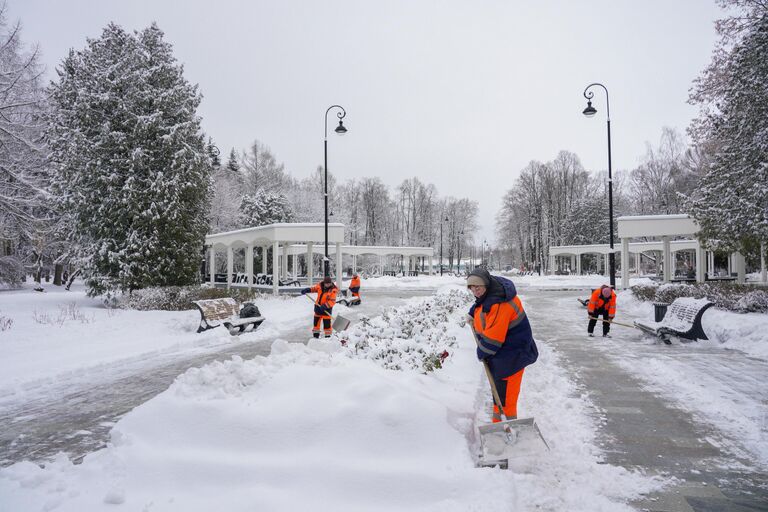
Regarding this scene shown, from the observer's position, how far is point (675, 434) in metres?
4.52

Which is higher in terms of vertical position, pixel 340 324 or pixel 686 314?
pixel 686 314

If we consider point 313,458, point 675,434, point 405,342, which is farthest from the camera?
point 405,342

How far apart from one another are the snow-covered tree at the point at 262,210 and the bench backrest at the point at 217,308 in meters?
28.7

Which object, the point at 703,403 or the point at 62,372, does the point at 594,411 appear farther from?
the point at 62,372

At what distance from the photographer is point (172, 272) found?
54.5 feet

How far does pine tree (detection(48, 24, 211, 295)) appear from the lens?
16.1 metres

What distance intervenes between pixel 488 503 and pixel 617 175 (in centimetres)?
6520

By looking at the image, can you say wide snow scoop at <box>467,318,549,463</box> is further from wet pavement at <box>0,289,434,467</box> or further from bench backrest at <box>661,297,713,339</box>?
bench backrest at <box>661,297,713,339</box>

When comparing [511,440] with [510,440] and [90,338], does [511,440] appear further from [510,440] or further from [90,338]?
[90,338]

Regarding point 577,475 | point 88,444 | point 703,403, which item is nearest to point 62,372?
point 88,444

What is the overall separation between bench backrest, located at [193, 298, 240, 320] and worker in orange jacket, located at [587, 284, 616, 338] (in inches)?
365

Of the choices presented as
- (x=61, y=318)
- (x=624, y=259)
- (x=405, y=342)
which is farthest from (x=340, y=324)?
(x=624, y=259)

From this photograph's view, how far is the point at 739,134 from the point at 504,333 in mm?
15390

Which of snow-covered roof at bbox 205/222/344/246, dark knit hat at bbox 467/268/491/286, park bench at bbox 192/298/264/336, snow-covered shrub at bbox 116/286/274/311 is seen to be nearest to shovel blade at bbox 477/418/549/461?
dark knit hat at bbox 467/268/491/286
